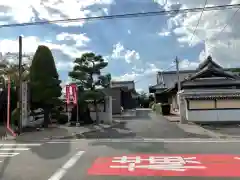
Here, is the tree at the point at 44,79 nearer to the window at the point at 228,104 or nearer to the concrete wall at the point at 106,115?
the concrete wall at the point at 106,115

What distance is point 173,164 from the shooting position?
8836mm

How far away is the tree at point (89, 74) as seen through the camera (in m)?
24.5

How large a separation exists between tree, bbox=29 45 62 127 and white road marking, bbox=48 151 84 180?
37.2 ft

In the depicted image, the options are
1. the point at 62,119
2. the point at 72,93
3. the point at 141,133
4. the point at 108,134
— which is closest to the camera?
the point at 108,134

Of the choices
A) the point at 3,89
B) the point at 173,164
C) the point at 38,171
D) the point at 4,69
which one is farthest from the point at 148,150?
the point at 4,69

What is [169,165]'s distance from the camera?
28.5 feet

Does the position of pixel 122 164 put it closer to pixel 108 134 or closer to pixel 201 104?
pixel 108 134

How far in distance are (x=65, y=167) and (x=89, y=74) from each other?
16.9 metres

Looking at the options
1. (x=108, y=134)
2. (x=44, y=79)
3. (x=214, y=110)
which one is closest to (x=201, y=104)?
(x=214, y=110)

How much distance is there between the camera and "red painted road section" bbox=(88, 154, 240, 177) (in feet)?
25.6

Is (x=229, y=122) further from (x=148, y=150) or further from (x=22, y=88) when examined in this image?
(x=22, y=88)

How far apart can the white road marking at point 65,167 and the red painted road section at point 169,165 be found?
71 cm

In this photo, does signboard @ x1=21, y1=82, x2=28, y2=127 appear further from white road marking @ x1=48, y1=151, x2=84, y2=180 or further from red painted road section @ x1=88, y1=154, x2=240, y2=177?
red painted road section @ x1=88, y1=154, x2=240, y2=177

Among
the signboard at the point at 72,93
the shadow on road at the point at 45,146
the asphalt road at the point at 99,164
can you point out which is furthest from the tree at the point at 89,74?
the asphalt road at the point at 99,164
